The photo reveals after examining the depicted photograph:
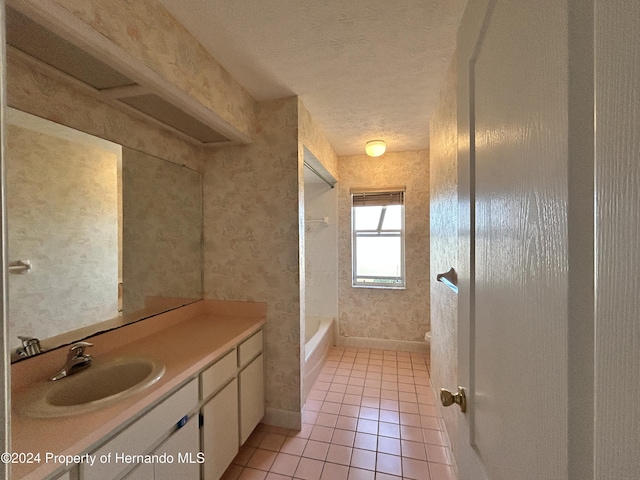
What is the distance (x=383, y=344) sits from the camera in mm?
3359

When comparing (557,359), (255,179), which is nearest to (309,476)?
(557,359)

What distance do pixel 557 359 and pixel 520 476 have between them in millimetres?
256

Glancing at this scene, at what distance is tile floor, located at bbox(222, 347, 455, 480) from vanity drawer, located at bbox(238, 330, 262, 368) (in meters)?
0.61

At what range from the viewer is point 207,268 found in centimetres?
213

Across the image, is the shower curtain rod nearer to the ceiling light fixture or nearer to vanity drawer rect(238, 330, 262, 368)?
the ceiling light fixture

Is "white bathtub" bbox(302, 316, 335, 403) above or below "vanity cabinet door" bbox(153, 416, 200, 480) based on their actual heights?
below

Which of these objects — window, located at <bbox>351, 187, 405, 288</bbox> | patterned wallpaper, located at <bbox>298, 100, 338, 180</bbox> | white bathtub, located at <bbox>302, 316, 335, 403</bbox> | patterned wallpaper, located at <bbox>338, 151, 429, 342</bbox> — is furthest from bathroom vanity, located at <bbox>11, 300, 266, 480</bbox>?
window, located at <bbox>351, 187, 405, 288</bbox>

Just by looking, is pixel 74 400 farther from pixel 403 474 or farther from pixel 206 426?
pixel 403 474

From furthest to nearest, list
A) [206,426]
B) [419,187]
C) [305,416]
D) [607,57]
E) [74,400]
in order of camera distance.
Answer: [419,187]
[305,416]
[206,426]
[74,400]
[607,57]

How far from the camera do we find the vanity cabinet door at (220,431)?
4.40 ft

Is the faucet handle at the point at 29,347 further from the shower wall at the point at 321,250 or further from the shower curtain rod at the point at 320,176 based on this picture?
the shower wall at the point at 321,250

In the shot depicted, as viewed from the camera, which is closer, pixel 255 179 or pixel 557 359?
pixel 557 359

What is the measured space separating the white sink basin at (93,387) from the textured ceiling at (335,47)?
167 cm

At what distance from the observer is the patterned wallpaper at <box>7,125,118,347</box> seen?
1.08 metres
